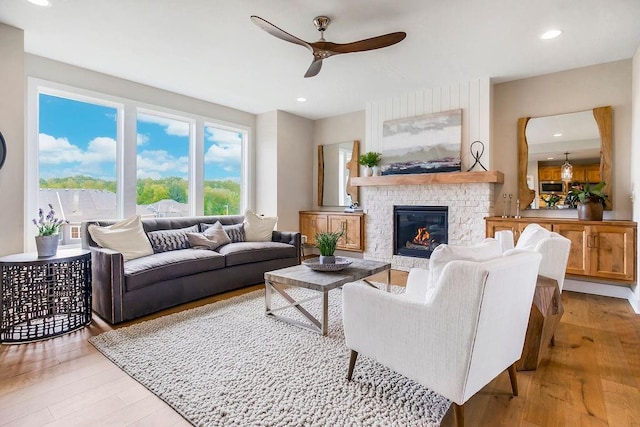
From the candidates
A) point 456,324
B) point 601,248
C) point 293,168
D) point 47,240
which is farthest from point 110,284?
point 601,248

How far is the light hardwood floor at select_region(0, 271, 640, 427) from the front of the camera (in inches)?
63.8

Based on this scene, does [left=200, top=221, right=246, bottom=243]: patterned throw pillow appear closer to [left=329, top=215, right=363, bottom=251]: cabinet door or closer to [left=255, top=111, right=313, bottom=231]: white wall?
[left=255, top=111, right=313, bottom=231]: white wall

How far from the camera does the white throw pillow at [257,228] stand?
462 centimetres

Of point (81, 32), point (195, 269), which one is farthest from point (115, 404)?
point (81, 32)

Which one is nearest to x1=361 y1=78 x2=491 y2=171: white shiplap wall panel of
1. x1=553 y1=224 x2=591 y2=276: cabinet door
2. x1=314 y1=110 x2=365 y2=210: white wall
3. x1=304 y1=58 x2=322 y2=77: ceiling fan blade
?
x1=314 y1=110 x2=365 y2=210: white wall

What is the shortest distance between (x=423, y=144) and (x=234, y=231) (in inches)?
117

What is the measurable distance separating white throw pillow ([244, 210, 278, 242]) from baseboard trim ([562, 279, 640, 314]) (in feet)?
12.7

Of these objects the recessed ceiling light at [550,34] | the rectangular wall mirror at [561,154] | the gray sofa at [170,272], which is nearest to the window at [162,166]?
the gray sofa at [170,272]

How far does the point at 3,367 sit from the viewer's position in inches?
82.8

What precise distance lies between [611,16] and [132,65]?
481 cm

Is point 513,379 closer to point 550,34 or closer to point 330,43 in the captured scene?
point 330,43

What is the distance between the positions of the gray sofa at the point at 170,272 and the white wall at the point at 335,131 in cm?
231

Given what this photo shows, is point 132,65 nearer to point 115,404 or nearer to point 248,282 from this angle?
point 248,282

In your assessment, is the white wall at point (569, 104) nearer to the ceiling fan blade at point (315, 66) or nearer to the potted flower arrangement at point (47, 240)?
the ceiling fan blade at point (315, 66)
